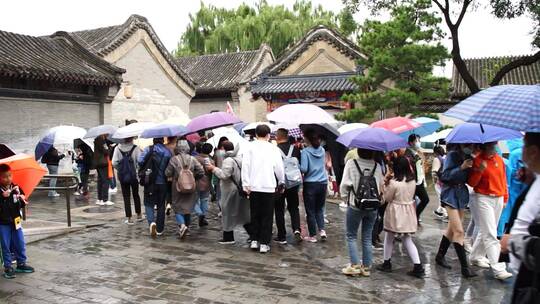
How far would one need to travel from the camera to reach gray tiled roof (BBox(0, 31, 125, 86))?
14656 mm

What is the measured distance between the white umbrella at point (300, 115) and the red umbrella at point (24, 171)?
3522mm

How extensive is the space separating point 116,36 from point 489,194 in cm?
1842

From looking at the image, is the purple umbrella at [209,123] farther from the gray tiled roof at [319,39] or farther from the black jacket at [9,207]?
the gray tiled roof at [319,39]

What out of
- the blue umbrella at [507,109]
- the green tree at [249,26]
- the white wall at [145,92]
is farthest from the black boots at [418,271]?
the green tree at [249,26]

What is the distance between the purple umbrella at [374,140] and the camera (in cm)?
571

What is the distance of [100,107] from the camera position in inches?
722

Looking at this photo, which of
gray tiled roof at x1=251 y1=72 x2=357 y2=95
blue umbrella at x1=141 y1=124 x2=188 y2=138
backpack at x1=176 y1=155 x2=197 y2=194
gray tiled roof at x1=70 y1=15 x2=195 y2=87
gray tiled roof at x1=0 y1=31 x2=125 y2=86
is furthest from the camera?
gray tiled roof at x1=251 y1=72 x2=357 y2=95

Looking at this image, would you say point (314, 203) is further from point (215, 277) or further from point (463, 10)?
point (463, 10)

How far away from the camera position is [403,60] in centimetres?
1705

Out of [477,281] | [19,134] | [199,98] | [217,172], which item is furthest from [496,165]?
[199,98]

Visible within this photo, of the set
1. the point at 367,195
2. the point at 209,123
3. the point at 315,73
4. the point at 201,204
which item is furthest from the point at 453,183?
the point at 315,73

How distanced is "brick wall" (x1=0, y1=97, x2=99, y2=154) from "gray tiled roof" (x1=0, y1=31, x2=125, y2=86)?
1010 millimetres

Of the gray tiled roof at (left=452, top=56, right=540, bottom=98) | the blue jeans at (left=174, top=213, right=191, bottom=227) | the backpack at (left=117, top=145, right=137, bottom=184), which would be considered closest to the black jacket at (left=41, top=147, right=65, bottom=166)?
the backpack at (left=117, top=145, right=137, bottom=184)

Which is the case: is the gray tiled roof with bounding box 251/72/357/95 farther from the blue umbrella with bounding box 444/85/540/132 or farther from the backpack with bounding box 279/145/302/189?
the blue umbrella with bounding box 444/85/540/132
